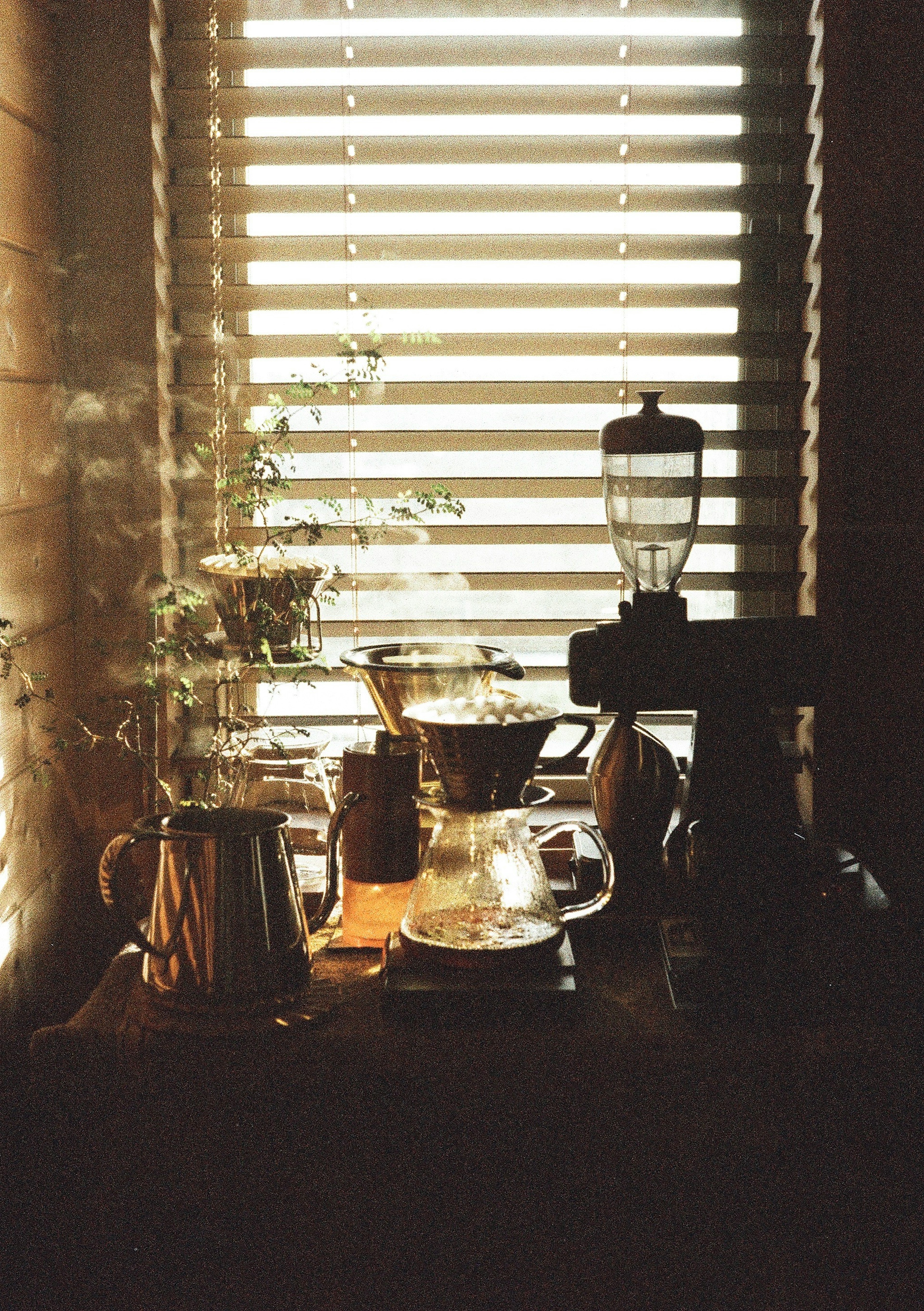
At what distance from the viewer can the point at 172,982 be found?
1.12 metres

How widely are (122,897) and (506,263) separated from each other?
1.26 metres

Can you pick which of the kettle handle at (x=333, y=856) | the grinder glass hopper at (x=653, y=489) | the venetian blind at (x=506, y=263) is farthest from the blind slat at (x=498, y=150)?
the kettle handle at (x=333, y=856)

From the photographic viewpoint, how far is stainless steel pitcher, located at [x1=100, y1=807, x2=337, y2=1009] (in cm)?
110

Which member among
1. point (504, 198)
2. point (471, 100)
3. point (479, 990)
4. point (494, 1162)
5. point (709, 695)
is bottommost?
point (494, 1162)

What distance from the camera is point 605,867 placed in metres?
1.23

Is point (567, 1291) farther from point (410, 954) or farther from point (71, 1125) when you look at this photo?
point (71, 1125)

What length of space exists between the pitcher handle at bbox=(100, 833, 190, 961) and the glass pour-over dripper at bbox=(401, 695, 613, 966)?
231 millimetres

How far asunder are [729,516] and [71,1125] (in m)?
1.40

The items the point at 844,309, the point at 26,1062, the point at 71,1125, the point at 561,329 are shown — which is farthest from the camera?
the point at 561,329

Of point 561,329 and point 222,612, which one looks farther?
point 561,329

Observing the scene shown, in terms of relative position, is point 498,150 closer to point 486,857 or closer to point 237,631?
point 237,631

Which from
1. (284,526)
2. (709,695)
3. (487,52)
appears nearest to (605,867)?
(709,695)

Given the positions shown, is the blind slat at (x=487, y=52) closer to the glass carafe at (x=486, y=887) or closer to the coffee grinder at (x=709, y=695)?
the coffee grinder at (x=709, y=695)

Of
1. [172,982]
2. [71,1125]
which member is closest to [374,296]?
[172,982]
